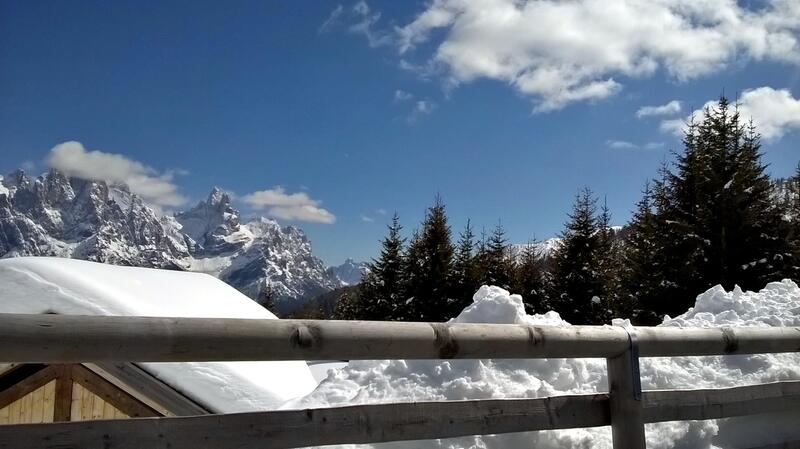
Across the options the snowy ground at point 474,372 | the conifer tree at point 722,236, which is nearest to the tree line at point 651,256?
the conifer tree at point 722,236

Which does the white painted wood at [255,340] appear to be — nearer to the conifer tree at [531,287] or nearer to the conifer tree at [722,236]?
the conifer tree at [722,236]

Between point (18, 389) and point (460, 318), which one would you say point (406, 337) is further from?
point (18, 389)

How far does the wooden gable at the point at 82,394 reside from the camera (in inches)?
242

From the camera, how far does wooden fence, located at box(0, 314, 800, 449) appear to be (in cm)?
212

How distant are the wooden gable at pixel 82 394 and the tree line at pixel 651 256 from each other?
16.3 meters

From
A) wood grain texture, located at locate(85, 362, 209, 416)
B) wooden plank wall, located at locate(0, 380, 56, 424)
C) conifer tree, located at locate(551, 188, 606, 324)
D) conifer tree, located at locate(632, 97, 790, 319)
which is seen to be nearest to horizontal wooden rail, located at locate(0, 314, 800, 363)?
wood grain texture, located at locate(85, 362, 209, 416)

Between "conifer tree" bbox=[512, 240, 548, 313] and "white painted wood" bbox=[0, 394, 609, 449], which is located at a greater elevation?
"conifer tree" bbox=[512, 240, 548, 313]

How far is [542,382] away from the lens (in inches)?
173

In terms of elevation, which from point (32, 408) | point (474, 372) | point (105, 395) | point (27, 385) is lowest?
point (32, 408)

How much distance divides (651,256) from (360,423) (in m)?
19.6

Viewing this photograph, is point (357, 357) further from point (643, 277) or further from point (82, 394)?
point (643, 277)

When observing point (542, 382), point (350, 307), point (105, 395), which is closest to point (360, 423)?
point (542, 382)

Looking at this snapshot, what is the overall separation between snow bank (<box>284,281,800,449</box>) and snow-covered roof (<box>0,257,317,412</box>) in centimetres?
169

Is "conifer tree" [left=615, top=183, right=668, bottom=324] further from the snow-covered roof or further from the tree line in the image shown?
the snow-covered roof
